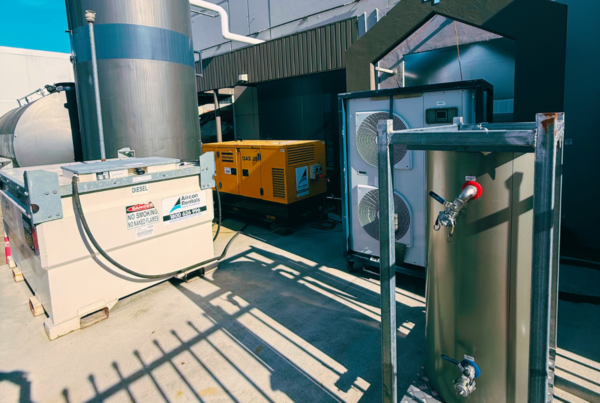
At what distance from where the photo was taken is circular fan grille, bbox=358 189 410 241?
433cm

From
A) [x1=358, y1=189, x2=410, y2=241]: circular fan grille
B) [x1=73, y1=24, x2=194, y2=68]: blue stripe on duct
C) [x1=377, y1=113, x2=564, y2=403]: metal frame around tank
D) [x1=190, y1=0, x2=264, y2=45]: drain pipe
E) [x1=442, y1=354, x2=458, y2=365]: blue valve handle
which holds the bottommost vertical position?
[x1=442, y1=354, x2=458, y2=365]: blue valve handle

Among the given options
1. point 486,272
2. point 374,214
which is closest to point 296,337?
point 374,214

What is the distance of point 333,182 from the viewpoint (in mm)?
9617

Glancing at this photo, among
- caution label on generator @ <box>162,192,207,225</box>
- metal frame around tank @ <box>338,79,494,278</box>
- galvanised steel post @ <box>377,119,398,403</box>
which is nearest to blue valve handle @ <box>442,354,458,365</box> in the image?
galvanised steel post @ <box>377,119,398,403</box>

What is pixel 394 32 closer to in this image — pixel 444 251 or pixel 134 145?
pixel 444 251

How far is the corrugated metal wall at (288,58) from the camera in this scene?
25.5 feet

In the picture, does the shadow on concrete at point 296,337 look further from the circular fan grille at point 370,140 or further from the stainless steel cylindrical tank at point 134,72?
the stainless steel cylindrical tank at point 134,72

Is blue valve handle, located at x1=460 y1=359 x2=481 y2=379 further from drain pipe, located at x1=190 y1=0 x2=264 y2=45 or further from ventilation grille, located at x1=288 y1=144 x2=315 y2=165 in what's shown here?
drain pipe, located at x1=190 y1=0 x2=264 y2=45

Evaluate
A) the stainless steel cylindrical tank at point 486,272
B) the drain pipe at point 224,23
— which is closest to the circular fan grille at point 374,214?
the stainless steel cylindrical tank at point 486,272

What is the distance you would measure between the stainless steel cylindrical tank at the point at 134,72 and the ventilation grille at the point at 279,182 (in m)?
1.80

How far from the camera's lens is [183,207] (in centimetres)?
458

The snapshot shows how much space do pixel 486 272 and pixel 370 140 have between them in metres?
2.59

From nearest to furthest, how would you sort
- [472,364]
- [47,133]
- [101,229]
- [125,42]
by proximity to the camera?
[472,364] → [101,229] → [125,42] → [47,133]

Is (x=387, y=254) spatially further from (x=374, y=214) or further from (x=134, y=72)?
(x=134, y=72)
